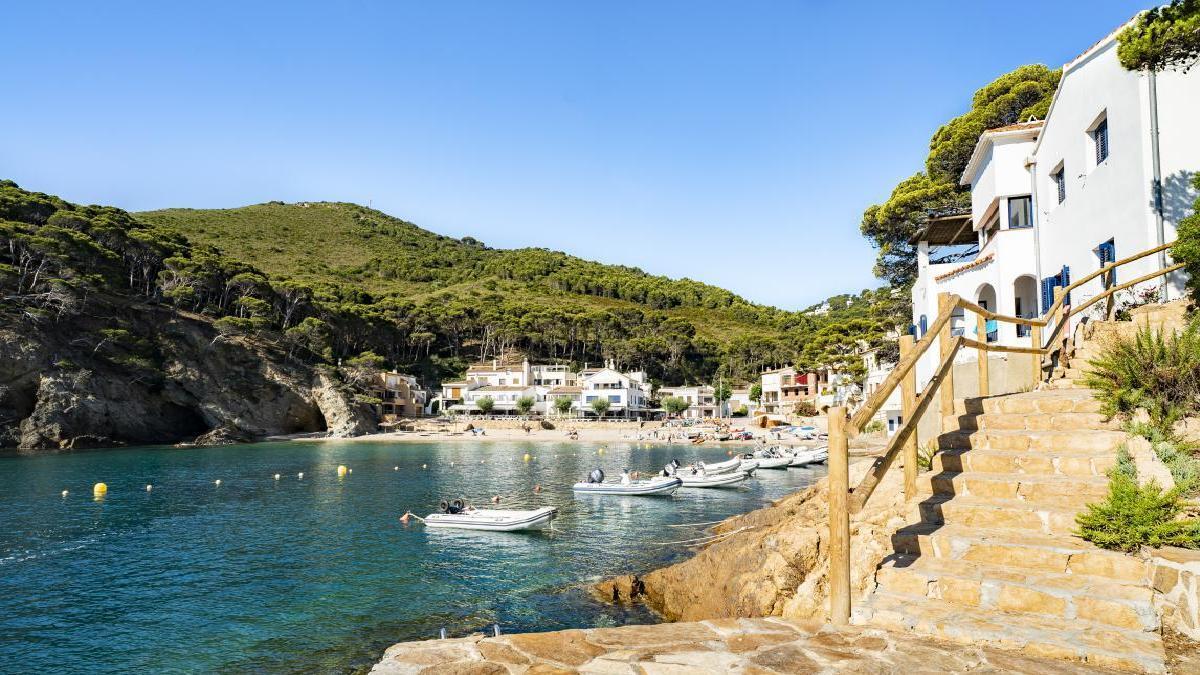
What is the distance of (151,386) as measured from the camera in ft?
228

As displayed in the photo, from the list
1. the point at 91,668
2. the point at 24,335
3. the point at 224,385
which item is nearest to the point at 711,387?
the point at 224,385

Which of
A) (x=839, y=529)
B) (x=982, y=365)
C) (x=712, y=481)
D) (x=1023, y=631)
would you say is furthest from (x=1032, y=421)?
(x=712, y=481)

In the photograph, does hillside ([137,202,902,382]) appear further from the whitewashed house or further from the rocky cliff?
the whitewashed house

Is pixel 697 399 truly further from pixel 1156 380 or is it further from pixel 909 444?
pixel 909 444

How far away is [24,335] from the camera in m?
59.5

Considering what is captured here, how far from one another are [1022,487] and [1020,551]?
1.12 meters

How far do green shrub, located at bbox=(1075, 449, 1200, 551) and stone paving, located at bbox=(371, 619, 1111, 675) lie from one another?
154cm

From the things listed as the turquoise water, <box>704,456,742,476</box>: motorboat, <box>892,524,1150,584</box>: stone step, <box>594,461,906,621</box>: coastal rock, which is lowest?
the turquoise water

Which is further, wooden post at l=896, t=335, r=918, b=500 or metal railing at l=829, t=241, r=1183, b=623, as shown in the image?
wooden post at l=896, t=335, r=918, b=500

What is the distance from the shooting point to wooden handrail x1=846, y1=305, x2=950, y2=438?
5605 millimetres

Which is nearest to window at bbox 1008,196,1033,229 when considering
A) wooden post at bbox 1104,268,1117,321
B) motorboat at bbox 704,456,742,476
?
wooden post at bbox 1104,268,1117,321

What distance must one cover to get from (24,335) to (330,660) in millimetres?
67664

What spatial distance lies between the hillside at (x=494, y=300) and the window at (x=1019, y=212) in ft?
327

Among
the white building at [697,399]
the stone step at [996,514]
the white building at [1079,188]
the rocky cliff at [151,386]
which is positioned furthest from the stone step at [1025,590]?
the white building at [697,399]
